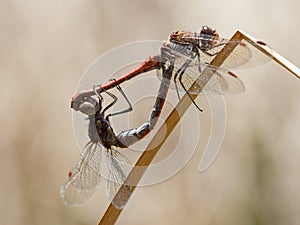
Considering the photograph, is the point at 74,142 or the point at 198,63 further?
the point at 74,142

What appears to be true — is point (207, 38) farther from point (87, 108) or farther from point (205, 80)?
point (87, 108)

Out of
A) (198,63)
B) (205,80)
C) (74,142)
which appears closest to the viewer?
(205,80)

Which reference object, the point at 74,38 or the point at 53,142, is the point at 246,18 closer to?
the point at 74,38

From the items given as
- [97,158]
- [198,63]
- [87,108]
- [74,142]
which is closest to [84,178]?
[97,158]

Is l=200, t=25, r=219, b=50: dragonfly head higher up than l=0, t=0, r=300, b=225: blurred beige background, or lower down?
higher up

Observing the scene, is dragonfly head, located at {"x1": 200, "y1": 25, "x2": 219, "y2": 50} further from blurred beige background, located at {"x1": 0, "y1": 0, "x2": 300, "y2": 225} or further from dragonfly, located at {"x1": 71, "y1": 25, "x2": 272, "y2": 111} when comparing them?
blurred beige background, located at {"x1": 0, "y1": 0, "x2": 300, "y2": 225}

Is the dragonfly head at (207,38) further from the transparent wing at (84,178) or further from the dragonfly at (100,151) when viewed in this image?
the transparent wing at (84,178)

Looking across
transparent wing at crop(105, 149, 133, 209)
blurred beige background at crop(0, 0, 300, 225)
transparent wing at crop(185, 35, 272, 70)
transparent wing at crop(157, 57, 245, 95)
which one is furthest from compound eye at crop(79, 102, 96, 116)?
blurred beige background at crop(0, 0, 300, 225)
